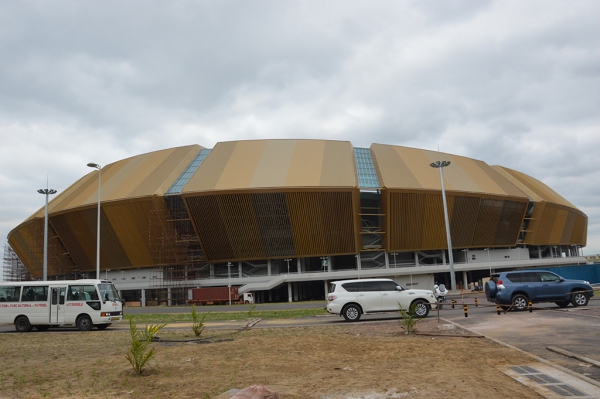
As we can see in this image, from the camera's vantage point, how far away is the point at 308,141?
2234 inches

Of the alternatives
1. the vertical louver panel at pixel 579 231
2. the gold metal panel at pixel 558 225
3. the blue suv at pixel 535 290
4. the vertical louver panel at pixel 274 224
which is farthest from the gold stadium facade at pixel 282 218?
the blue suv at pixel 535 290

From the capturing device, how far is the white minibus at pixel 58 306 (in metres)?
20.9

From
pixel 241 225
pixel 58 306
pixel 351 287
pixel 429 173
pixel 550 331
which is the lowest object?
pixel 550 331

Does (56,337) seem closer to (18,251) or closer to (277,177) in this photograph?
(277,177)

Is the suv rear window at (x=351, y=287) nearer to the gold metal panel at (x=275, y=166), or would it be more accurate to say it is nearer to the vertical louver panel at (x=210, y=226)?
the gold metal panel at (x=275, y=166)

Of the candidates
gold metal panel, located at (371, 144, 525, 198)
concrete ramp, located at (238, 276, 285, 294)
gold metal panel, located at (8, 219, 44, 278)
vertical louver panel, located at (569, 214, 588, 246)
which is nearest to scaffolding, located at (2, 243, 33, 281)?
gold metal panel, located at (8, 219, 44, 278)

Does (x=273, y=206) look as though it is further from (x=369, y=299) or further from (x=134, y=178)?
(x=369, y=299)

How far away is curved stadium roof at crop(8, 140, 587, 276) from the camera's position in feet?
160

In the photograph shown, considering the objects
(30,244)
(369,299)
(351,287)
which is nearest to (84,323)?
(351,287)

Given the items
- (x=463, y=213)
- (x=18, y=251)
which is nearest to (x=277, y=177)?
(x=463, y=213)

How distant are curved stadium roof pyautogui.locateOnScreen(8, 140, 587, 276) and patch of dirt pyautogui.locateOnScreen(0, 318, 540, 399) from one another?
3404 cm

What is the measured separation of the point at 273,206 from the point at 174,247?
39.9 feet

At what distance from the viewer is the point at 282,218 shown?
49.8 metres

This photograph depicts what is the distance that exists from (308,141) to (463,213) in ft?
63.3
